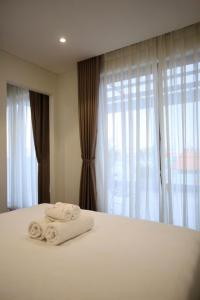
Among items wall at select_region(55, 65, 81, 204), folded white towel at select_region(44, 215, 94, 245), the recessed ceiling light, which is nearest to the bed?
folded white towel at select_region(44, 215, 94, 245)

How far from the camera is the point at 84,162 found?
3.17 metres

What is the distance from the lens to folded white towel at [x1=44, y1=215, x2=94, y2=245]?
129cm

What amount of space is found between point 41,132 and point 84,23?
2232 millimetres

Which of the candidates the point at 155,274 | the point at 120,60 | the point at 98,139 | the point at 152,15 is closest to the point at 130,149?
the point at 98,139

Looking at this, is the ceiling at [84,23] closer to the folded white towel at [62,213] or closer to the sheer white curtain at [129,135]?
the sheer white curtain at [129,135]

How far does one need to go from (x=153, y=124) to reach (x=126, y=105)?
0.48 meters

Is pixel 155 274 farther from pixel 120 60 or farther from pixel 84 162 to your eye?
pixel 120 60

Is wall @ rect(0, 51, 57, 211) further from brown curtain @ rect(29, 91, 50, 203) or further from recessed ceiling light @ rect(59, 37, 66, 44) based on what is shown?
recessed ceiling light @ rect(59, 37, 66, 44)

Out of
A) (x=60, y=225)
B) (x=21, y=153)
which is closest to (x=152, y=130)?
(x=60, y=225)

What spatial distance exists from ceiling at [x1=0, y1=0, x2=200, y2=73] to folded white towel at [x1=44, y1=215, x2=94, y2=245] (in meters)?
1.94

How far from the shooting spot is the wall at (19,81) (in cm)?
280

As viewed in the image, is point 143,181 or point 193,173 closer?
point 193,173

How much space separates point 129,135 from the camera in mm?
2795

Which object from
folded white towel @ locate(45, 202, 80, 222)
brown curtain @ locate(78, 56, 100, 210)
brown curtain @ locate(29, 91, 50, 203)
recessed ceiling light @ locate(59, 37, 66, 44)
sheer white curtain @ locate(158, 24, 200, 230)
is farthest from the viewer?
brown curtain @ locate(29, 91, 50, 203)
